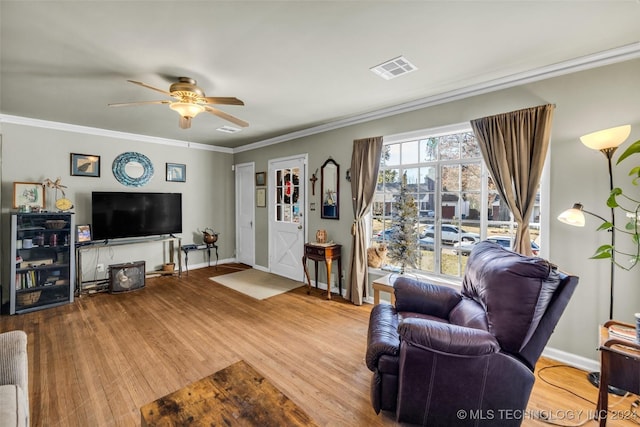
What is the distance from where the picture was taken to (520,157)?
252 centimetres

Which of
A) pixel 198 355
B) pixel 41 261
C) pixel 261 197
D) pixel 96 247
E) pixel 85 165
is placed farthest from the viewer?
pixel 261 197

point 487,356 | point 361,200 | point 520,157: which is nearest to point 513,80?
point 520,157

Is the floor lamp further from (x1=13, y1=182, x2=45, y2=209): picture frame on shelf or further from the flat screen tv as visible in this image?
(x1=13, y1=182, x2=45, y2=209): picture frame on shelf

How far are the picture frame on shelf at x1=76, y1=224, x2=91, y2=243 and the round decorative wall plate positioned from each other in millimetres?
915

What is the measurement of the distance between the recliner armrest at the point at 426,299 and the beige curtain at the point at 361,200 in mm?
1414

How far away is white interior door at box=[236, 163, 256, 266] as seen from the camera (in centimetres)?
582

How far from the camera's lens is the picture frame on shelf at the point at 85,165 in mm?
4270

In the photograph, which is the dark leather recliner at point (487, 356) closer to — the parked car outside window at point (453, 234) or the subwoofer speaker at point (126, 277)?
the parked car outside window at point (453, 234)

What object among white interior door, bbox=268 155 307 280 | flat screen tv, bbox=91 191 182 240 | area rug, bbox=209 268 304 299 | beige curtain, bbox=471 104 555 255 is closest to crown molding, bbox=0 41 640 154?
beige curtain, bbox=471 104 555 255

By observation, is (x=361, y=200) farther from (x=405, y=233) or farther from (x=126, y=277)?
(x=126, y=277)

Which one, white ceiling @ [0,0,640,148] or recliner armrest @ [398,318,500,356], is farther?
white ceiling @ [0,0,640,148]

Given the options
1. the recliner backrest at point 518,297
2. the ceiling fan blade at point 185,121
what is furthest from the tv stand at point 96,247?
the recliner backrest at point 518,297

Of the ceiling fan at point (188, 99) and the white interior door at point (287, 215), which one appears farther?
the white interior door at point (287, 215)

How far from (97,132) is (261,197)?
284cm
